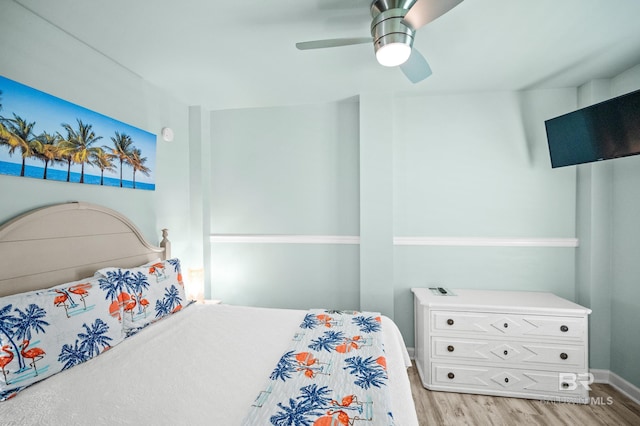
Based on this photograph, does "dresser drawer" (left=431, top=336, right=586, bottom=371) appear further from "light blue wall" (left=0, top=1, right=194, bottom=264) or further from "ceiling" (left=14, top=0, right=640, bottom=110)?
"light blue wall" (left=0, top=1, right=194, bottom=264)

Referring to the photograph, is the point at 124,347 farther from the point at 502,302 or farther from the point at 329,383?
the point at 502,302

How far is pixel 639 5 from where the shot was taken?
1512mm

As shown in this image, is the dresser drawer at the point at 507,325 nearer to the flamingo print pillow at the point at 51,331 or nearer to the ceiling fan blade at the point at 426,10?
the ceiling fan blade at the point at 426,10

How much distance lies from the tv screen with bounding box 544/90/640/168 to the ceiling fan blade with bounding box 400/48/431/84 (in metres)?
1.27

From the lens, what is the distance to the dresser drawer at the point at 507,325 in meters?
2.10

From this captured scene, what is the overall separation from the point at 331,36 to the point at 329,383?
1978mm

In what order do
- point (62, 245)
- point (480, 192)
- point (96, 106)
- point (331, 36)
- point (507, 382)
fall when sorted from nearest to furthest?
point (62, 245) < point (331, 36) < point (96, 106) < point (507, 382) < point (480, 192)

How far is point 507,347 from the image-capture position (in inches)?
84.9

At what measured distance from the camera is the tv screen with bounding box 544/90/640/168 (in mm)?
1785

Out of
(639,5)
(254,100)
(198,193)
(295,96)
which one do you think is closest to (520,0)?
(639,5)

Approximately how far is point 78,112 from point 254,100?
1459 millimetres

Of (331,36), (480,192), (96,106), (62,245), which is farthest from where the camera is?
(480,192)

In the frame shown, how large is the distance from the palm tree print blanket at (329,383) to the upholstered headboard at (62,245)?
4.56 ft

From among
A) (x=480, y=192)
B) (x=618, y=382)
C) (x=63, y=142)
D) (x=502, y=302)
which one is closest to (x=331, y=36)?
(x=63, y=142)
